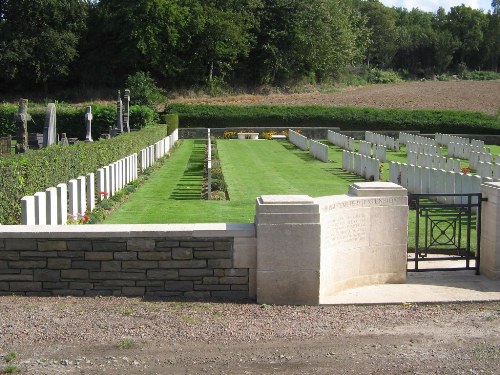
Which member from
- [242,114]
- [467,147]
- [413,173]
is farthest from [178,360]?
[242,114]

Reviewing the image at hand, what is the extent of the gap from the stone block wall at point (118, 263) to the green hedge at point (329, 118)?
36748 millimetres

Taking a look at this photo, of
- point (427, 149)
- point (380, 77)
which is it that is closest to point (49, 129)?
point (427, 149)

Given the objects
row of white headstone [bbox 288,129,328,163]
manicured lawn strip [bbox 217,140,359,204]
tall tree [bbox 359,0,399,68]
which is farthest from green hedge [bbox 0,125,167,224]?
tall tree [bbox 359,0,399,68]

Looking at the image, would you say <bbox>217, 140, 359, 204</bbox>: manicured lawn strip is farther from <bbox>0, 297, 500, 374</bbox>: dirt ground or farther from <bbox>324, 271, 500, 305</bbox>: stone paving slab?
<bbox>0, 297, 500, 374</bbox>: dirt ground

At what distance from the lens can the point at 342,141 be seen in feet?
110

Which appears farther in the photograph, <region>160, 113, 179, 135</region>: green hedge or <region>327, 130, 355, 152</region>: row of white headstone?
<region>160, 113, 179, 135</region>: green hedge

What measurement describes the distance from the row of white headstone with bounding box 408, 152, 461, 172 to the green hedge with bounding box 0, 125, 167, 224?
29.5 feet

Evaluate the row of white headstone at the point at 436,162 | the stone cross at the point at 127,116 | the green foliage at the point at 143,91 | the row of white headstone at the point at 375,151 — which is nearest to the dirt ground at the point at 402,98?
the green foliage at the point at 143,91

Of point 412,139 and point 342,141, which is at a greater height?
point 412,139

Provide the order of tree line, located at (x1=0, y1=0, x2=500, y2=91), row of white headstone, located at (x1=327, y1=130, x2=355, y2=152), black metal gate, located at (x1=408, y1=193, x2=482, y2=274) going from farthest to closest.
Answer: tree line, located at (x1=0, y1=0, x2=500, y2=91), row of white headstone, located at (x1=327, y1=130, x2=355, y2=152), black metal gate, located at (x1=408, y1=193, x2=482, y2=274)

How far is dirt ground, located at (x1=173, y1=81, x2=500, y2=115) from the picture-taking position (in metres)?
49.5

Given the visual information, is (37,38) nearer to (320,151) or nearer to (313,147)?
(313,147)

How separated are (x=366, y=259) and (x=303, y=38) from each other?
49807 millimetres

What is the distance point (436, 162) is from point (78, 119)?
26.3 metres
